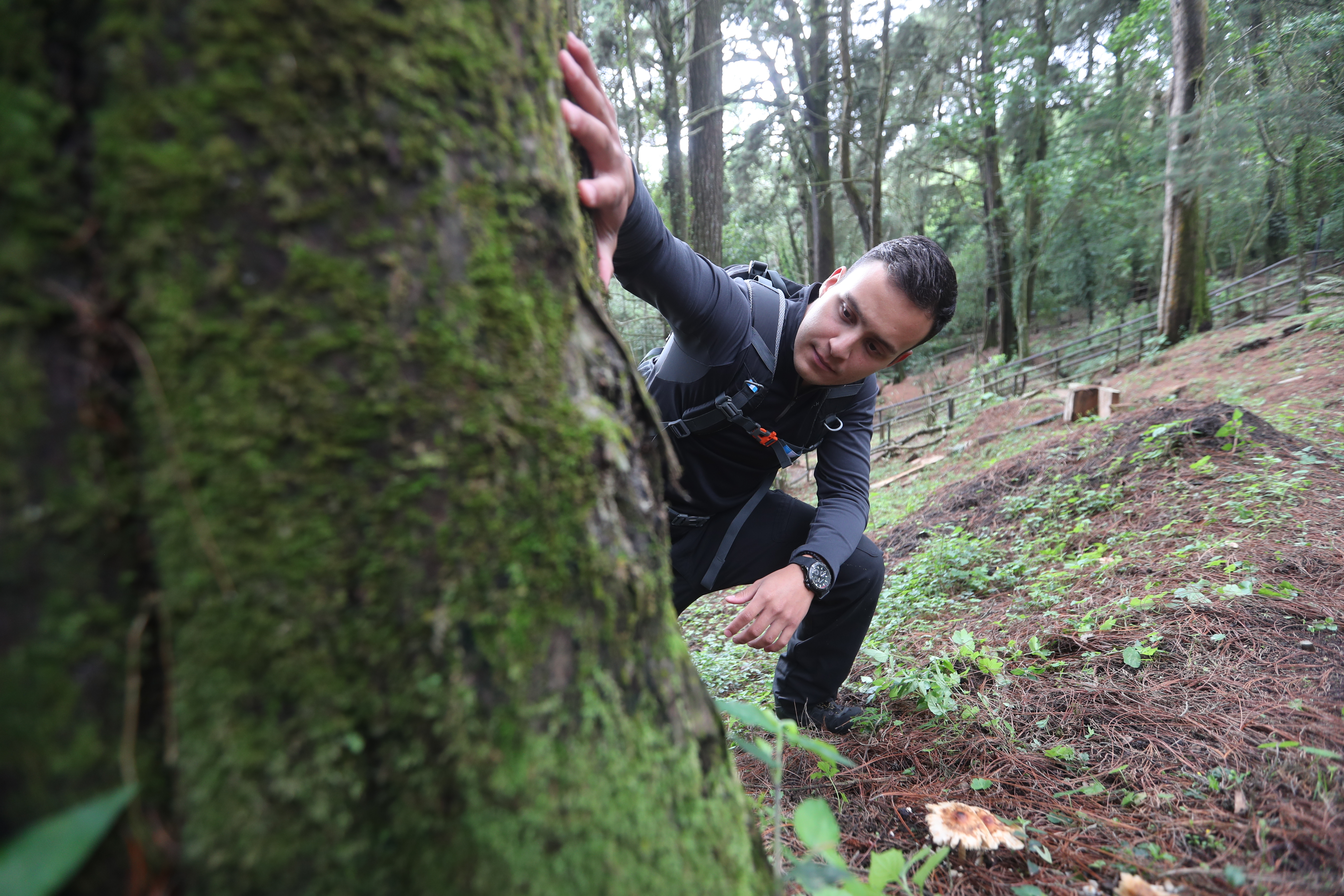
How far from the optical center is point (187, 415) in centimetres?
70

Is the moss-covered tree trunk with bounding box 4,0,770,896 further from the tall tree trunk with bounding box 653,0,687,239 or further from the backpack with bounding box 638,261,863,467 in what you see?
the tall tree trunk with bounding box 653,0,687,239

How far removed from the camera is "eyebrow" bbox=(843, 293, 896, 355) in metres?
2.56

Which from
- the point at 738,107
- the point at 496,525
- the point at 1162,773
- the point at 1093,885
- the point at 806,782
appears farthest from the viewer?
the point at 738,107

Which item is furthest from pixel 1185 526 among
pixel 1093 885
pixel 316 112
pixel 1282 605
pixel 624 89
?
pixel 624 89

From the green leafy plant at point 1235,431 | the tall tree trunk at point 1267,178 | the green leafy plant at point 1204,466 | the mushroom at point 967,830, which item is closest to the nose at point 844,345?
the mushroom at point 967,830

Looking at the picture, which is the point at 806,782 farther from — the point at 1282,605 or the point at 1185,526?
the point at 1185,526

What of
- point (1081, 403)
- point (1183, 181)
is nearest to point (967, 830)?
point (1081, 403)

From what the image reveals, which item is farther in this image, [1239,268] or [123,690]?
[1239,268]

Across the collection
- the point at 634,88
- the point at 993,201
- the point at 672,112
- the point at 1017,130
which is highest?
the point at 1017,130

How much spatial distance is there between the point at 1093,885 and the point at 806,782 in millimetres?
975

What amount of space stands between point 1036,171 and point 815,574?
18.4m

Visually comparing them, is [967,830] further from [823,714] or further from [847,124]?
[847,124]

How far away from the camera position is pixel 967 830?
5.87 ft

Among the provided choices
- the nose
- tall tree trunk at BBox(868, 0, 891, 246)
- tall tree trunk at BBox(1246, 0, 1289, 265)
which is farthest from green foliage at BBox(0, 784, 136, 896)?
tall tree trunk at BBox(1246, 0, 1289, 265)
